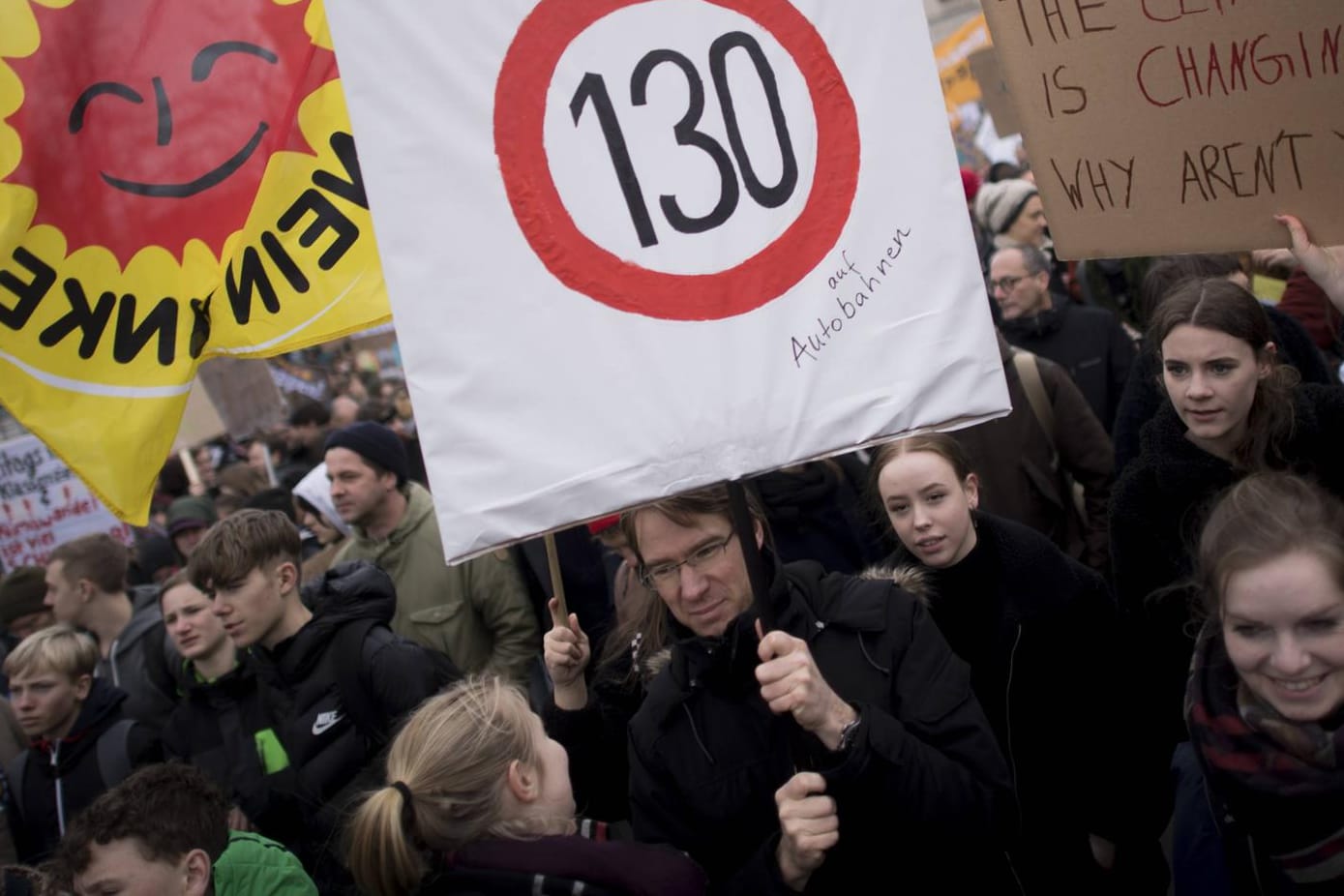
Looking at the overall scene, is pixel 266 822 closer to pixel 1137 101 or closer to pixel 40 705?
pixel 40 705

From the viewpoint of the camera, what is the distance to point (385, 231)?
2.02 metres

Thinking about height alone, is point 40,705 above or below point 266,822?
above

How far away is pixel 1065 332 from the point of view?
5590 millimetres

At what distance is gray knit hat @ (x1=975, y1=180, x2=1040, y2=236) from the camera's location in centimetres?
673

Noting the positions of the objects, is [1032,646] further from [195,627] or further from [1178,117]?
[195,627]

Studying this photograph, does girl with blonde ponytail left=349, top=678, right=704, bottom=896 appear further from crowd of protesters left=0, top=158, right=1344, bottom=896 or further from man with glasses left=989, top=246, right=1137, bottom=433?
man with glasses left=989, top=246, right=1137, bottom=433

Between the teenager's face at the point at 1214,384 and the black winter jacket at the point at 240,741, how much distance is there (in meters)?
2.83

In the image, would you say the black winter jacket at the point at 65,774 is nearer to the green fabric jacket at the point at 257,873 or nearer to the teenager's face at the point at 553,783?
the green fabric jacket at the point at 257,873

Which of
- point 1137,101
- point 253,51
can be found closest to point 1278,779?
point 1137,101

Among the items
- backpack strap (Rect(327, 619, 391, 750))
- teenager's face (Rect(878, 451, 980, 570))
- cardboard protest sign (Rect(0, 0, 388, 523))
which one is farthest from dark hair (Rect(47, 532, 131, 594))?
teenager's face (Rect(878, 451, 980, 570))

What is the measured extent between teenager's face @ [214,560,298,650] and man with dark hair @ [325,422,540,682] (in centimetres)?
96

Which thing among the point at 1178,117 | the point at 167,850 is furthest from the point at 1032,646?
the point at 167,850

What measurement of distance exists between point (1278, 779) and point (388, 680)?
2477 mm

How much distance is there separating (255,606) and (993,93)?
823 cm
